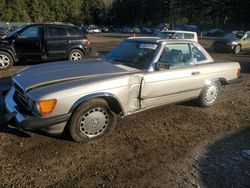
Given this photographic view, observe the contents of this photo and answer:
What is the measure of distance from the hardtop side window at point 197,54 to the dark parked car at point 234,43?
14.2m

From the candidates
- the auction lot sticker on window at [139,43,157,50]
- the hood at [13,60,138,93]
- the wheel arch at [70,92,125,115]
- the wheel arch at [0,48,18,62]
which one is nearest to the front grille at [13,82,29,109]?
the hood at [13,60,138,93]

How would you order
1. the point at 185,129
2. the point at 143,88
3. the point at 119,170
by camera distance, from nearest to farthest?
the point at 119,170 < the point at 143,88 < the point at 185,129

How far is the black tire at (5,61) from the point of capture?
10.2 metres

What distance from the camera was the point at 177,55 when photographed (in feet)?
18.8

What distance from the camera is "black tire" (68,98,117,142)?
4371 millimetres

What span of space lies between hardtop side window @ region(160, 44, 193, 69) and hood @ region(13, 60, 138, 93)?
0.89 meters

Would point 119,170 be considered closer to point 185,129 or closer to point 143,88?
point 143,88

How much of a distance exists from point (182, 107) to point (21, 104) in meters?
3.47

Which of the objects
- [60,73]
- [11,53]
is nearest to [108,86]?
[60,73]

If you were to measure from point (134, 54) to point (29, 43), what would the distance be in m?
6.59

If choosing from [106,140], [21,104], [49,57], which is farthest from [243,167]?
[49,57]

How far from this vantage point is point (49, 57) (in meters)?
11.3

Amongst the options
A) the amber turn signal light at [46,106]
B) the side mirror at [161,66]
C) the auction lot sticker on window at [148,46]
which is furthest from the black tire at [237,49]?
the amber turn signal light at [46,106]

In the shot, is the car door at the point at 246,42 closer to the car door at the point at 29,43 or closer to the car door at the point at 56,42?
the car door at the point at 56,42
